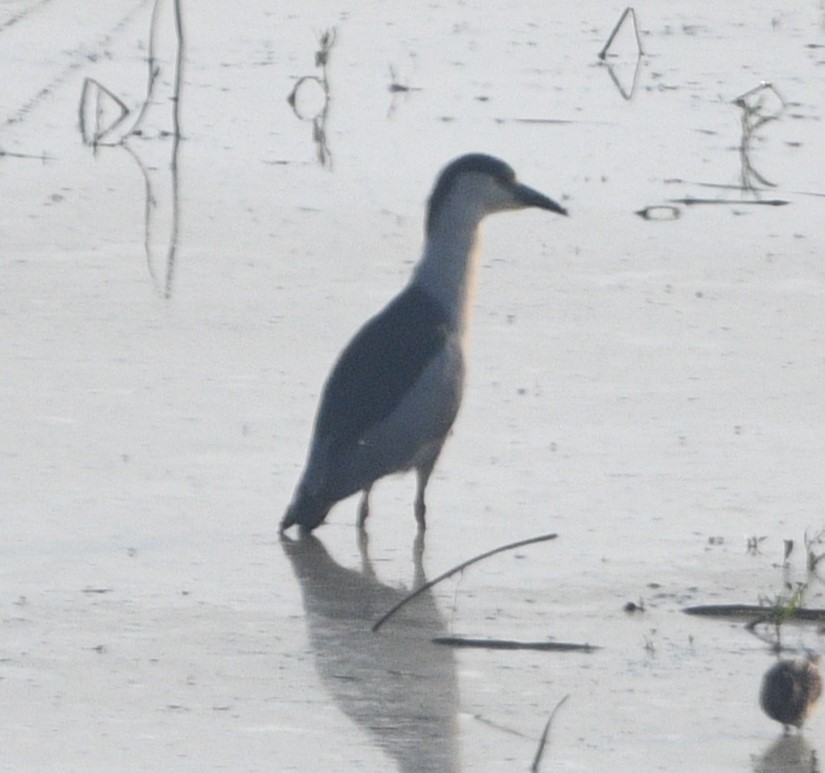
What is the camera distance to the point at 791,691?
4277mm

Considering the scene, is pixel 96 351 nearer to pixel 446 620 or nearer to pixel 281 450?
pixel 281 450

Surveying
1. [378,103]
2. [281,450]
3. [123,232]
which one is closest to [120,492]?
[281,450]

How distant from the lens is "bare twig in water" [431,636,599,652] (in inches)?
191

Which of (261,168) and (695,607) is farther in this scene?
(261,168)

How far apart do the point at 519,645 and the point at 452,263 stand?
184cm

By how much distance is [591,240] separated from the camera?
9203 mm

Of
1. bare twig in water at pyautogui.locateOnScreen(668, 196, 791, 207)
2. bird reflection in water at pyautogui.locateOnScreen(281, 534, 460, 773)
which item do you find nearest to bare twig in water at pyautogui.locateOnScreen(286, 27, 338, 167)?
bare twig in water at pyautogui.locateOnScreen(668, 196, 791, 207)

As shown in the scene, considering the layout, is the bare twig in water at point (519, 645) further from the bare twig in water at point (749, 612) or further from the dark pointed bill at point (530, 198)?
the dark pointed bill at point (530, 198)

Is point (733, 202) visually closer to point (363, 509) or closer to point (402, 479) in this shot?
point (402, 479)

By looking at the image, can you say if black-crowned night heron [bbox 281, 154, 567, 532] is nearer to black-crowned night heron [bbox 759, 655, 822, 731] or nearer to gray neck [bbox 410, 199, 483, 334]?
gray neck [bbox 410, 199, 483, 334]

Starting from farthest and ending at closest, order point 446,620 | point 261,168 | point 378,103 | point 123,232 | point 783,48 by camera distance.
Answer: point 783,48
point 378,103
point 261,168
point 123,232
point 446,620

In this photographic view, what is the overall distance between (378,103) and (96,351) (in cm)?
519

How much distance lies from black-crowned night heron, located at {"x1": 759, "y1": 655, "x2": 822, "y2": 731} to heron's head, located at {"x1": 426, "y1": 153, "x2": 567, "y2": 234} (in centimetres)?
255

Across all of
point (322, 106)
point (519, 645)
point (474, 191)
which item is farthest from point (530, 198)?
point (322, 106)
